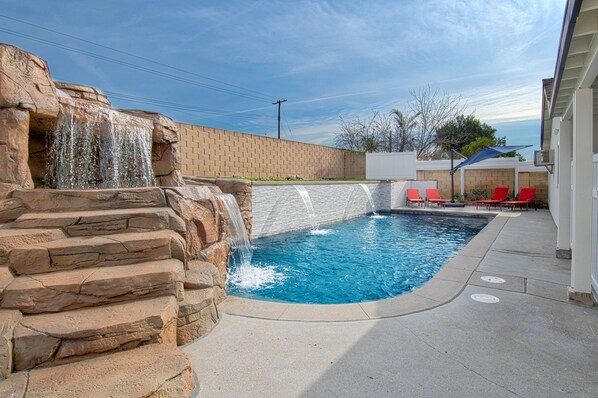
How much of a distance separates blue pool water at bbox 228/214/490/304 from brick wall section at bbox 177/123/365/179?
305cm

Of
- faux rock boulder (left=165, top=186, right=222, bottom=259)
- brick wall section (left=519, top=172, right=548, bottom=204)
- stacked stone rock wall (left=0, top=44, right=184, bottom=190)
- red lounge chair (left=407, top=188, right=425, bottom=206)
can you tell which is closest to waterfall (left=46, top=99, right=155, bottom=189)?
stacked stone rock wall (left=0, top=44, right=184, bottom=190)

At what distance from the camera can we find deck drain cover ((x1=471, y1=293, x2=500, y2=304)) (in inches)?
136

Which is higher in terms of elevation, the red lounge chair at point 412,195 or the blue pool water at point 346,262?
the red lounge chair at point 412,195

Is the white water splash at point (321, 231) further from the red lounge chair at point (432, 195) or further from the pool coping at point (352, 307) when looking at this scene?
the red lounge chair at point (432, 195)

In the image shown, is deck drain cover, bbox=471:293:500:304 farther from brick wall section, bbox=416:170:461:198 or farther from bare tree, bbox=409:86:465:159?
bare tree, bbox=409:86:465:159

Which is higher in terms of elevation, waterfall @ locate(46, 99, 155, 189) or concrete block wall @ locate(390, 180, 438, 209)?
waterfall @ locate(46, 99, 155, 189)

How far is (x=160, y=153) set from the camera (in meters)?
6.18

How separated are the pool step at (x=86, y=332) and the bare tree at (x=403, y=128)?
88.0ft

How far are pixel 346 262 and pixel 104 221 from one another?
14.6 feet

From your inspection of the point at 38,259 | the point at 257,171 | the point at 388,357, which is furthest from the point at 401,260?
the point at 257,171

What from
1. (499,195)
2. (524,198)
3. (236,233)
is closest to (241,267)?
(236,233)

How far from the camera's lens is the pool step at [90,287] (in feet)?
7.13

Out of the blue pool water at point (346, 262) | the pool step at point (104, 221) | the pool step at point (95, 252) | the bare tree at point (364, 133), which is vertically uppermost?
the bare tree at point (364, 133)

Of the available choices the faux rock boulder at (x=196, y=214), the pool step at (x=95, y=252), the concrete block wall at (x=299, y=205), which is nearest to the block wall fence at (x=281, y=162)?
the concrete block wall at (x=299, y=205)
